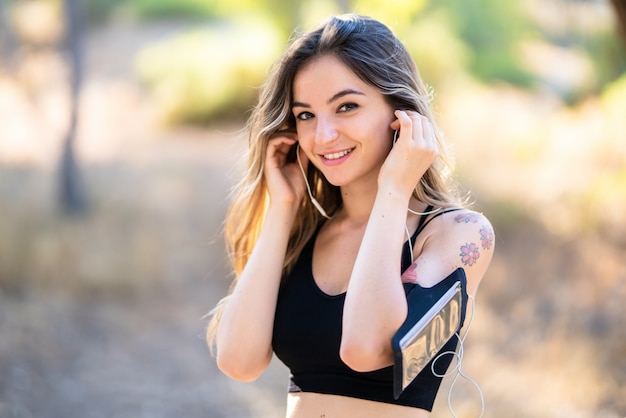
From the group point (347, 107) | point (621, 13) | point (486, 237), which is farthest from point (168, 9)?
point (486, 237)

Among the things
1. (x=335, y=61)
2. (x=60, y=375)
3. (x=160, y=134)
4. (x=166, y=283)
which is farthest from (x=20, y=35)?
(x=335, y=61)

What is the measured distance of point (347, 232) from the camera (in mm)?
2428

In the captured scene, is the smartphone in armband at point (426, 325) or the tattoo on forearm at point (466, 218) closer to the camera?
the smartphone in armband at point (426, 325)

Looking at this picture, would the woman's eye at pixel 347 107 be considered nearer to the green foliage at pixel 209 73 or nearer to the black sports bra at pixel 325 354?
the black sports bra at pixel 325 354

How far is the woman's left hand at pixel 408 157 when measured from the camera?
210 cm

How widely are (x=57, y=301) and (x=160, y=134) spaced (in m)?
4.62

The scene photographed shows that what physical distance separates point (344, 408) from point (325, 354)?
15 cm

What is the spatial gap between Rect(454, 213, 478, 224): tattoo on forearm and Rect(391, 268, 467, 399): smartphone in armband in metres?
0.16

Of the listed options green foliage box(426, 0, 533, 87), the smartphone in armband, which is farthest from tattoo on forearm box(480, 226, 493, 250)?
green foliage box(426, 0, 533, 87)

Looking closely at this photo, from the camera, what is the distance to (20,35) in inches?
400

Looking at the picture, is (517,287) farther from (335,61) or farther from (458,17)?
(458,17)

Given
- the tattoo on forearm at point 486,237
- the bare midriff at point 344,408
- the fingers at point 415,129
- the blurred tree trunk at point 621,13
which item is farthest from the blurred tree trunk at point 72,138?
the tattoo on forearm at point 486,237

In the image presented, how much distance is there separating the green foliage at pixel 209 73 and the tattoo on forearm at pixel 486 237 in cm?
935

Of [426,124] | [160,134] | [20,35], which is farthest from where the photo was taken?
[160,134]
